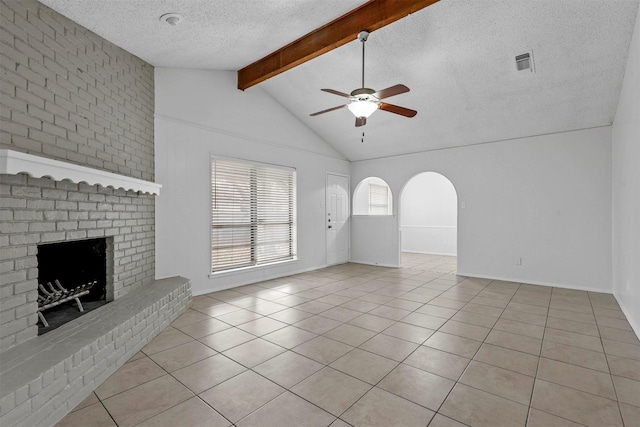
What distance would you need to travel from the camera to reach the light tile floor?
1.90 meters

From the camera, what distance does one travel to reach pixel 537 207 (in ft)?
17.1

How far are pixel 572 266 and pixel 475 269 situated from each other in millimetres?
1453

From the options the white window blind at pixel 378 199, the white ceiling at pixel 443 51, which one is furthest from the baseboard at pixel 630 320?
the white window blind at pixel 378 199

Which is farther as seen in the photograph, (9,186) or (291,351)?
(291,351)

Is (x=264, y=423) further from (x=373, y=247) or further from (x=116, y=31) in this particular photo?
(x=373, y=247)

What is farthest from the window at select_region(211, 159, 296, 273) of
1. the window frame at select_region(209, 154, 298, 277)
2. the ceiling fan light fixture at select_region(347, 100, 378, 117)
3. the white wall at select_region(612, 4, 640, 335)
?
the white wall at select_region(612, 4, 640, 335)

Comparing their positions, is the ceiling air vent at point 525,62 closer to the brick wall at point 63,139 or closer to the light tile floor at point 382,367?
the light tile floor at point 382,367

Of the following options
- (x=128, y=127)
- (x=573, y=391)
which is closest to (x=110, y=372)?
(x=128, y=127)

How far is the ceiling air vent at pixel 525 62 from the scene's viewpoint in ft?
11.9

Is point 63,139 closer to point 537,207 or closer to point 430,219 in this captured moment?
point 537,207

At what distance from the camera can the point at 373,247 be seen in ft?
23.9

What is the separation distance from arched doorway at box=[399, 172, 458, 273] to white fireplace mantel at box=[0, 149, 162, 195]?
7.16 m

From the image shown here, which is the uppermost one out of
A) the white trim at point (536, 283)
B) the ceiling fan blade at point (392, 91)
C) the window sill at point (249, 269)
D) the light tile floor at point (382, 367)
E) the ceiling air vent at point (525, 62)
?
the ceiling air vent at point (525, 62)

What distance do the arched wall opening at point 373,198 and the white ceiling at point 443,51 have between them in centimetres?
295
